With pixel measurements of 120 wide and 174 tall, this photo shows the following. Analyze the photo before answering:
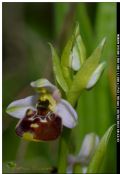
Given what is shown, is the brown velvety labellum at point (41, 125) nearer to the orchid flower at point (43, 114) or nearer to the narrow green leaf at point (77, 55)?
the orchid flower at point (43, 114)

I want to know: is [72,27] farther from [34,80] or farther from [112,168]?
[112,168]

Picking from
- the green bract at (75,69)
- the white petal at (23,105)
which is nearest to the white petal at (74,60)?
the green bract at (75,69)

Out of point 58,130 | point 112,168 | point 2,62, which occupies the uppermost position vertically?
point 2,62

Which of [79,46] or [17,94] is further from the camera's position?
[17,94]

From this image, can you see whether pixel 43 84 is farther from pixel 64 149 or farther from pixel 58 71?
pixel 64 149

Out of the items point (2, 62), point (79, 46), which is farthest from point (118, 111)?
point (2, 62)

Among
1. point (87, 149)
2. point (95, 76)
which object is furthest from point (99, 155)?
point (95, 76)

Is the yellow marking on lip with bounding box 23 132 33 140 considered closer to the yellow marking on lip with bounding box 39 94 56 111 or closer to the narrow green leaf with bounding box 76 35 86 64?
the yellow marking on lip with bounding box 39 94 56 111
